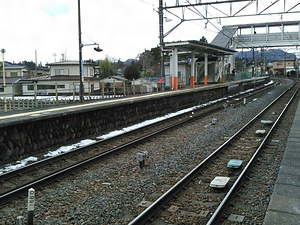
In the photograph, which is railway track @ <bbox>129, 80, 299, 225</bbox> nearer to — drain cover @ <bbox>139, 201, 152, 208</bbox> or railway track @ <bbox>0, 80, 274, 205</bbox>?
drain cover @ <bbox>139, 201, 152, 208</bbox>

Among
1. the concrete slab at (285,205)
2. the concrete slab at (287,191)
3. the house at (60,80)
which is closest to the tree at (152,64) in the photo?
the house at (60,80)

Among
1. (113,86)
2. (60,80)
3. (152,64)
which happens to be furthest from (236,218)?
(152,64)

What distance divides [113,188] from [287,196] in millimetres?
2981

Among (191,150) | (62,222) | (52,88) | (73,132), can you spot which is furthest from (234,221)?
(52,88)

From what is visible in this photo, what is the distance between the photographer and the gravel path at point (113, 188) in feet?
16.4

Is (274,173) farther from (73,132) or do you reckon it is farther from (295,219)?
(73,132)

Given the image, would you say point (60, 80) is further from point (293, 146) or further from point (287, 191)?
point (287, 191)

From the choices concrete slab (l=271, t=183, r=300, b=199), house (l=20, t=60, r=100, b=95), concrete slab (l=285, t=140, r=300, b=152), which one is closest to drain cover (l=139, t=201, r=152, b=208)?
concrete slab (l=271, t=183, r=300, b=199)

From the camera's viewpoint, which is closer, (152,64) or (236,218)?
(236,218)

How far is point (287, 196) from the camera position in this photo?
523cm

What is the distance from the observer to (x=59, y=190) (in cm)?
610

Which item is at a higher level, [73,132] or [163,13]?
[163,13]

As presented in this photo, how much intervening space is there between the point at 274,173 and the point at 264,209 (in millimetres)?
2046

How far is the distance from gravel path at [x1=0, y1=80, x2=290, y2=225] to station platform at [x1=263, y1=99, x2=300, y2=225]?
1894 mm
